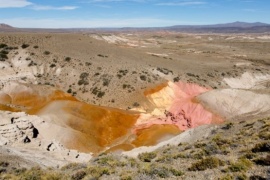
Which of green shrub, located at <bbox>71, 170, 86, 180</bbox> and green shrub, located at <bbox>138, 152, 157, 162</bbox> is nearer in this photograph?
green shrub, located at <bbox>71, 170, 86, 180</bbox>

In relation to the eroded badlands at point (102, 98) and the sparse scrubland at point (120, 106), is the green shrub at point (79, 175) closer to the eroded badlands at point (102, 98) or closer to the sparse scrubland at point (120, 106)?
the sparse scrubland at point (120, 106)

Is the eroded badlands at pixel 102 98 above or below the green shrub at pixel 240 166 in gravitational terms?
below

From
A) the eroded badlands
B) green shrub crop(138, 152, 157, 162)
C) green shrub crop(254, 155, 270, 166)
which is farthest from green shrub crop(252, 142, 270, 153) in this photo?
the eroded badlands

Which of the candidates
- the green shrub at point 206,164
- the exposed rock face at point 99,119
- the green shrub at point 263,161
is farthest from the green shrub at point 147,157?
the exposed rock face at point 99,119

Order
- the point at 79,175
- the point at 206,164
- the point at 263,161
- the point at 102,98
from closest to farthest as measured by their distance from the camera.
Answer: the point at 263,161 → the point at 206,164 → the point at 79,175 → the point at 102,98

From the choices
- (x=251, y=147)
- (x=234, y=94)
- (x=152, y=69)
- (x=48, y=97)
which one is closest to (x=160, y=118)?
(x=234, y=94)

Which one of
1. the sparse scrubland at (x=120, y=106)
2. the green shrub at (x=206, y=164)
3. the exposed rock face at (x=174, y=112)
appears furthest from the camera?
the exposed rock face at (x=174, y=112)

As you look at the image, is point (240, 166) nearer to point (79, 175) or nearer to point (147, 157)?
point (79, 175)

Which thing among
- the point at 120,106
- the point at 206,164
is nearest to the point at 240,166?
the point at 206,164

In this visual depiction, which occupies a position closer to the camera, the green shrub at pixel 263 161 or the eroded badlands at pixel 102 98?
the green shrub at pixel 263 161

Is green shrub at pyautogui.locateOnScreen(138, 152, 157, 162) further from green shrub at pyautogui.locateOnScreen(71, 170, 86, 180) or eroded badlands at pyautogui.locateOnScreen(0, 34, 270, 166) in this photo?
eroded badlands at pyautogui.locateOnScreen(0, 34, 270, 166)

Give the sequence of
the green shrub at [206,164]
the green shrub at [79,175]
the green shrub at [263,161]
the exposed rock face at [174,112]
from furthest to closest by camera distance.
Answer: the exposed rock face at [174,112] → the green shrub at [79,175] → the green shrub at [206,164] → the green shrub at [263,161]
